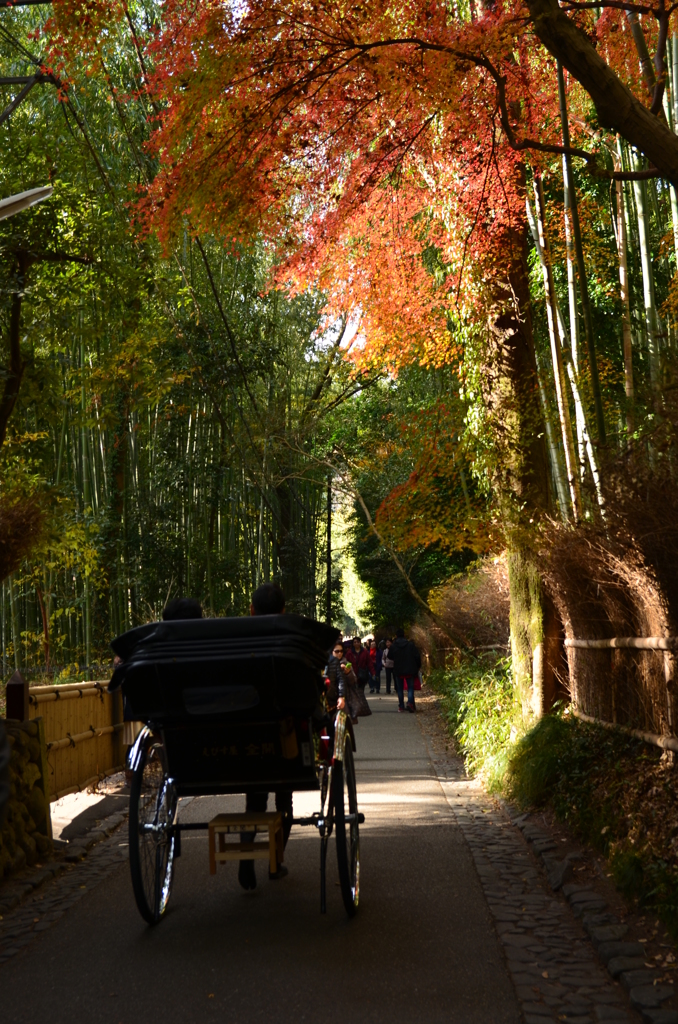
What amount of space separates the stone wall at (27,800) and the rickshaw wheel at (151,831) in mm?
1413

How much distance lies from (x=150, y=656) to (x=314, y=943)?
1522mm

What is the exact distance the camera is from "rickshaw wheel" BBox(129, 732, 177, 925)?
4.98 meters

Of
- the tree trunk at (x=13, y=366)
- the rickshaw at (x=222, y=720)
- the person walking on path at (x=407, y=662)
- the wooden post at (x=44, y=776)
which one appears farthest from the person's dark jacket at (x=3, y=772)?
the person walking on path at (x=407, y=662)

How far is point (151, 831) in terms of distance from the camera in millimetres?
5234

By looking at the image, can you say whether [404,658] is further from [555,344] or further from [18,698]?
[18,698]

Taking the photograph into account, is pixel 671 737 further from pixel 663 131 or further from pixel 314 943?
pixel 663 131

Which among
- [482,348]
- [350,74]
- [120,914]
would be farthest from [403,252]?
[120,914]

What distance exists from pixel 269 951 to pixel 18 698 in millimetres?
3256

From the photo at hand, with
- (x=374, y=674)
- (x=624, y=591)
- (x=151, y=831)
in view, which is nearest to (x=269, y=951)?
(x=151, y=831)

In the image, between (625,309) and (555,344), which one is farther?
(555,344)

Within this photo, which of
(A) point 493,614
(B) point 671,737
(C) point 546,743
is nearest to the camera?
(B) point 671,737

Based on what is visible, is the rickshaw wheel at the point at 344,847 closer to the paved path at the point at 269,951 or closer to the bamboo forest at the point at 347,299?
the paved path at the point at 269,951

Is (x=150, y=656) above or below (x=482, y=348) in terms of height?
below

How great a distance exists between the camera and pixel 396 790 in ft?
Result: 33.8
